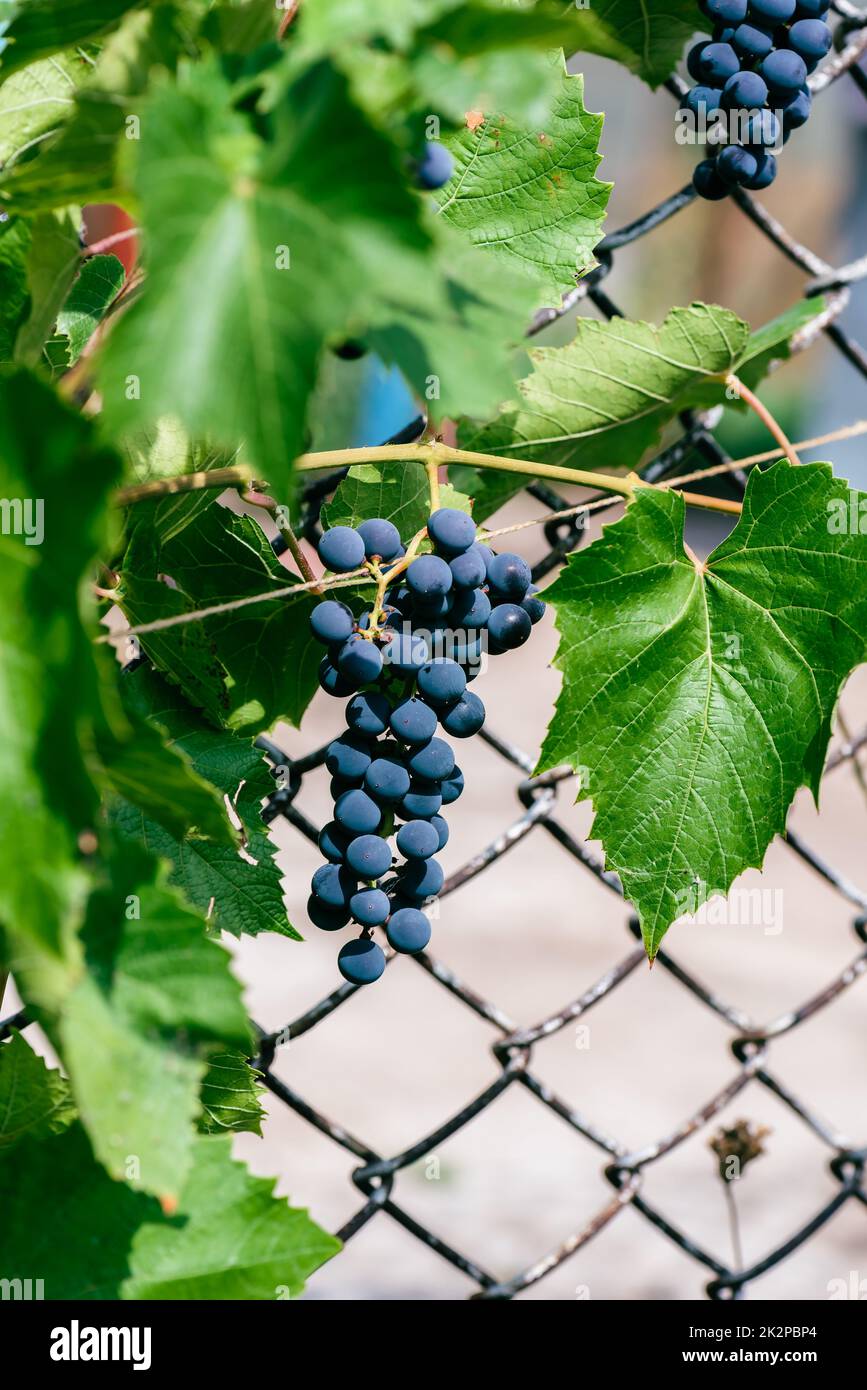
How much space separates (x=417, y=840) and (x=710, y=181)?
520mm

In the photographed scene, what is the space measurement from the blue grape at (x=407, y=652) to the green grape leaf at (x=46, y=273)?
9.6 inches

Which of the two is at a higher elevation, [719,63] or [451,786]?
[719,63]

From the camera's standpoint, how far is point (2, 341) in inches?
27.7

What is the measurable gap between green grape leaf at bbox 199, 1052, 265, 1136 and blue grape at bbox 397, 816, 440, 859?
0.19m

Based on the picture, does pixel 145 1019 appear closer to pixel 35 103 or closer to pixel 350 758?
pixel 350 758

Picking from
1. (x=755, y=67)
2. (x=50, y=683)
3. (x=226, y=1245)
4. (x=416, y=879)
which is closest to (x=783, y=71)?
(x=755, y=67)

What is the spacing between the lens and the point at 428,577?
726 mm

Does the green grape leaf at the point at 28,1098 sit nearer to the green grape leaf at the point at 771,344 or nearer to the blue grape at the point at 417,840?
the blue grape at the point at 417,840

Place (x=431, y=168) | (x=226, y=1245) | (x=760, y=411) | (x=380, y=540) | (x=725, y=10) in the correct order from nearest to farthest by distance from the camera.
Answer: (x=431, y=168) < (x=226, y=1245) < (x=380, y=540) < (x=725, y=10) < (x=760, y=411)

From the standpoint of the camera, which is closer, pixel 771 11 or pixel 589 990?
pixel 771 11

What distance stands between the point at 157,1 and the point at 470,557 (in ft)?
1.04

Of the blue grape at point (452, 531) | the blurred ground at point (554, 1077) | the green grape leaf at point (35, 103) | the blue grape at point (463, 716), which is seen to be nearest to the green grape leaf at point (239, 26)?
the green grape leaf at point (35, 103)
